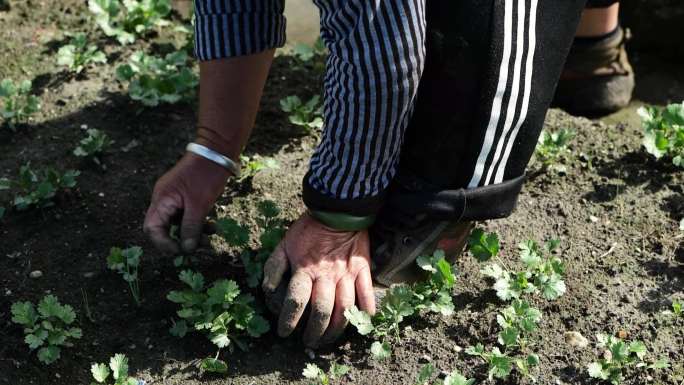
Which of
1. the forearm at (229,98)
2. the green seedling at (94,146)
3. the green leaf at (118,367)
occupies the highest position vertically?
the forearm at (229,98)

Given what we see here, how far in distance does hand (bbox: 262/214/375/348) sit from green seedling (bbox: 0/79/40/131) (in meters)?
1.15

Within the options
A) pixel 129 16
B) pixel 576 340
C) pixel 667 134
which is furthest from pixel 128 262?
pixel 667 134

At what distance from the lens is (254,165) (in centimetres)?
282

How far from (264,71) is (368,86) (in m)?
0.49

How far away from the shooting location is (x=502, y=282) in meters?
2.47

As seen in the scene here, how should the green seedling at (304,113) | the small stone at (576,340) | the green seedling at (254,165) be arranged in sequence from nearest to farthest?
the small stone at (576,340)
the green seedling at (254,165)
the green seedling at (304,113)

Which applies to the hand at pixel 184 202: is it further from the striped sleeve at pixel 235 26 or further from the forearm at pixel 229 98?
the striped sleeve at pixel 235 26

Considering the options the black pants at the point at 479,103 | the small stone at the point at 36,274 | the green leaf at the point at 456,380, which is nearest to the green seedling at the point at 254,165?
the black pants at the point at 479,103

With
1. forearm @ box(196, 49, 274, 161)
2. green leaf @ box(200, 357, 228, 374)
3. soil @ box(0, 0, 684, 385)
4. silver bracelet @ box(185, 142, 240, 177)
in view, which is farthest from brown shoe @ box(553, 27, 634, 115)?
green leaf @ box(200, 357, 228, 374)

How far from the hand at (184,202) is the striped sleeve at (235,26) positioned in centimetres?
29

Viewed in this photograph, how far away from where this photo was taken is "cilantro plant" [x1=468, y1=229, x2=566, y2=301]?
2.45m

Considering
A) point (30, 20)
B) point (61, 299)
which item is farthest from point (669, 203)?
point (30, 20)

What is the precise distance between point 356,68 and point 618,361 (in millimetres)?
953

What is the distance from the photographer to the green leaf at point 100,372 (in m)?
2.22
